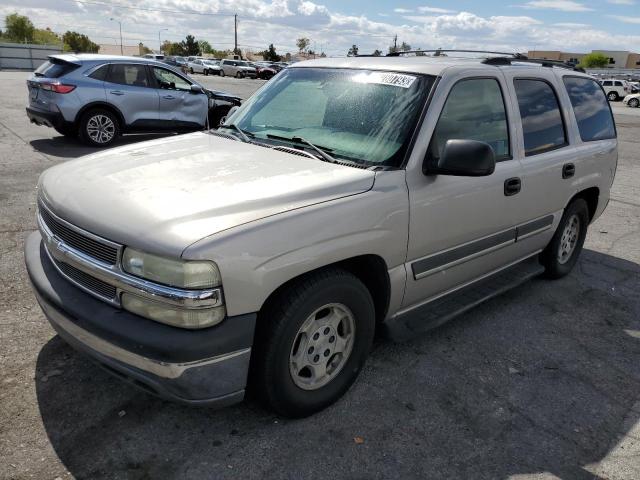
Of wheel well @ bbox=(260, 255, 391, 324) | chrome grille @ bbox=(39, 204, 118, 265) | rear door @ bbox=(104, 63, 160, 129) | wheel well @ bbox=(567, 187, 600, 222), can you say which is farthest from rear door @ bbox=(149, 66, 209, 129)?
wheel well @ bbox=(260, 255, 391, 324)

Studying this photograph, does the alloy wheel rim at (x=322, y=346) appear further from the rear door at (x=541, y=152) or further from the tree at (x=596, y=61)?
the tree at (x=596, y=61)

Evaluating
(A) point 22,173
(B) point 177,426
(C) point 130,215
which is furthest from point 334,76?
(A) point 22,173

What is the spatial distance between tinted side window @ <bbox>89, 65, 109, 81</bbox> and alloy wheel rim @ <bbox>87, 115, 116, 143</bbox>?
0.71 metres

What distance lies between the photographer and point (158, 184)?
280 centimetres

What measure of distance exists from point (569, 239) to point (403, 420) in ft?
9.85

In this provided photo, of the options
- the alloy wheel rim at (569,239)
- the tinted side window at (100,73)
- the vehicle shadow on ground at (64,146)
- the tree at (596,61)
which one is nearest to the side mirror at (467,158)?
the alloy wheel rim at (569,239)

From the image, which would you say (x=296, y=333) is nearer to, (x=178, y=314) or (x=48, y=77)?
(x=178, y=314)

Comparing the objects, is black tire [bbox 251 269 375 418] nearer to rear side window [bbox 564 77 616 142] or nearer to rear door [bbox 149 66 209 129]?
rear side window [bbox 564 77 616 142]

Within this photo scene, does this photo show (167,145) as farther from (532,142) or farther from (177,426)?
(532,142)

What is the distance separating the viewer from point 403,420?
9.96 feet

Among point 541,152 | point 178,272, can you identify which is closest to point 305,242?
point 178,272

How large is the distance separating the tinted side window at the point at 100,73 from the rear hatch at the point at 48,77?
0.30 m

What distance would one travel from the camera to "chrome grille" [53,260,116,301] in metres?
2.53

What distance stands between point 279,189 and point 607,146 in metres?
3.78
